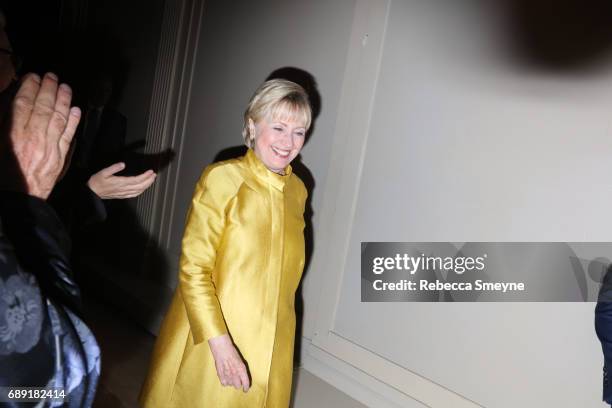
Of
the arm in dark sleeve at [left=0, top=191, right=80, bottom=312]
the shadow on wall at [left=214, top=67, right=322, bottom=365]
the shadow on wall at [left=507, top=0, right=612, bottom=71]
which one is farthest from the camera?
the shadow on wall at [left=214, top=67, right=322, bottom=365]

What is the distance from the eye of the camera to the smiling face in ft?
5.57

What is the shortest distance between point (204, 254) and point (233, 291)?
0.48ft

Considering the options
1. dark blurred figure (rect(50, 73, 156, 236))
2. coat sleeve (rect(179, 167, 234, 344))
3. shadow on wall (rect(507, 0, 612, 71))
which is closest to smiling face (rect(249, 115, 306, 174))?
coat sleeve (rect(179, 167, 234, 344))

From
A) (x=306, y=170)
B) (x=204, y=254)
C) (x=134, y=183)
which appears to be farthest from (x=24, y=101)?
(x=306, y=170)

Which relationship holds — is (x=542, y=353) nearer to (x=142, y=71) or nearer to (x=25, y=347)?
(x=25, y=347)

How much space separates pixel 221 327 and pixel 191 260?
202 millimetres

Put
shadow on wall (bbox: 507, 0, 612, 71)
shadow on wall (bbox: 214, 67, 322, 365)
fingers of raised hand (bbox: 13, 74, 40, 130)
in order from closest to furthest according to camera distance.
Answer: fingers of raised hand (bbox: 13, 74, 40, 130) → shadow on wall (bbox: 507, 0, 612, 71) → shadow on wall (bbox: 214, 67, 322, 365)

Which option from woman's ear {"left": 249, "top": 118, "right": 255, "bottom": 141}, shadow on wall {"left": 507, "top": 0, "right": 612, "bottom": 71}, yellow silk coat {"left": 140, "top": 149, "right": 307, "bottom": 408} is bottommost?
yellow silk coat {"left": 140, "top": 149, "right": 307, "bottom": 408}

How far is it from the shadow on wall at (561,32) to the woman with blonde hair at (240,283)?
3.29 ft

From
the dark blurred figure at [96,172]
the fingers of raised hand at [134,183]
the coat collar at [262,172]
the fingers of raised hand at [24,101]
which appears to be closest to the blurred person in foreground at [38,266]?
the fingers of raised hand at [24,101]

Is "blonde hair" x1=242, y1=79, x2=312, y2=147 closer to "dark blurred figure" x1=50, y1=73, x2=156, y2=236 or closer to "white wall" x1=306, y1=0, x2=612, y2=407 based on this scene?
"dark blurred figure" x1=50, y1=73, x2=156, y2=236

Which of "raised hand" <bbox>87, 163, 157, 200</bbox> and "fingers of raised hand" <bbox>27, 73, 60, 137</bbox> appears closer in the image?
"fingers of raised hand" <bbox>27, 73, 60, 137</bbox>

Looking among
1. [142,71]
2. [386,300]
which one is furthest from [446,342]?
[142,71]

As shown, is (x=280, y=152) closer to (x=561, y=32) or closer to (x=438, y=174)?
(x=438, y=174)
